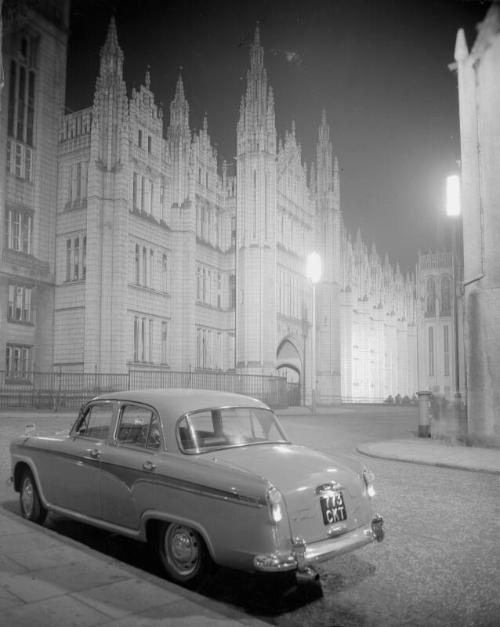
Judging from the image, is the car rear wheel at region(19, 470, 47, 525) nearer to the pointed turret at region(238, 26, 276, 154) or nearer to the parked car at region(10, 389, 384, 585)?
the parked car at region(10, 389, 384, 585)

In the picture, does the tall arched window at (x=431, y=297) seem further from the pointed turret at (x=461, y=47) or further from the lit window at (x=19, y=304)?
the pointed turret at (x=461, y=47)

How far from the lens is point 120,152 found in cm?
3003

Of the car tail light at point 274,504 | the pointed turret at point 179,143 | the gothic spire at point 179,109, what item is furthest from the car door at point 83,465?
the gothic spire at point 179,109

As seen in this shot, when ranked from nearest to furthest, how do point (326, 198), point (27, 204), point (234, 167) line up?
point (27, 204), point (234, 167), point (326, 198)

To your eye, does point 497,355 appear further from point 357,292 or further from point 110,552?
point 357,292

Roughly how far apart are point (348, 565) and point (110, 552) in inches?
89.5

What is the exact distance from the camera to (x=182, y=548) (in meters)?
4.82

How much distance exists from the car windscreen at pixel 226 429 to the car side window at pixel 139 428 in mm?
280

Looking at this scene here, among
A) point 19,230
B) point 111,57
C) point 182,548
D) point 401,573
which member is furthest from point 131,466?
point 111,57

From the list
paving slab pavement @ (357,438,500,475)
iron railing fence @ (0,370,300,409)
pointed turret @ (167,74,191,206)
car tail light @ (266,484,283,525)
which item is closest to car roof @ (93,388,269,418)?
car tail light @ (266,484,283,525)

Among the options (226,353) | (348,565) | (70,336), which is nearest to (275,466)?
(348,565)

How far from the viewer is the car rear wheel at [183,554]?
4.66 meters

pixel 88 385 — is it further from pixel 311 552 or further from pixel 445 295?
pixel 445 295

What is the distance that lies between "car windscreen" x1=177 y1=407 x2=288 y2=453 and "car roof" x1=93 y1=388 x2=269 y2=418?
0.20 feet
